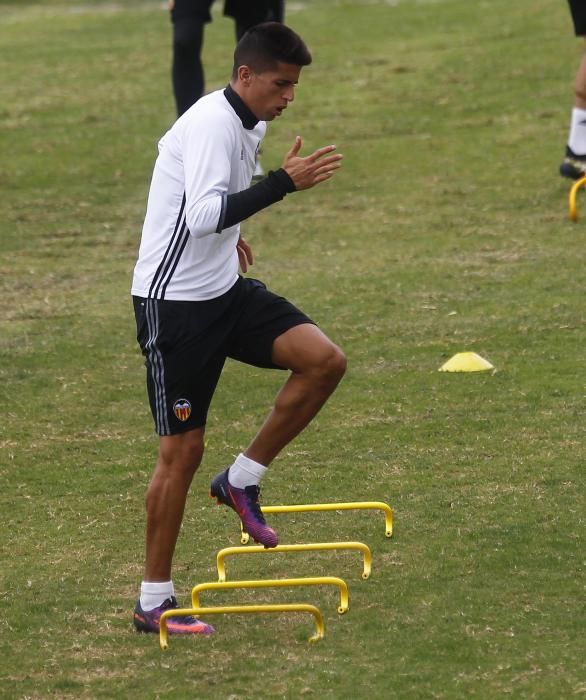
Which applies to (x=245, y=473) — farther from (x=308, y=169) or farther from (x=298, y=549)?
(x=308, y=169)

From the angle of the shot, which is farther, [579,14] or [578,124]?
[579,14]

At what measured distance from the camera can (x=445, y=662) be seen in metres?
5.20

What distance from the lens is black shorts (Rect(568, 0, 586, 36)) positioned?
11.7m

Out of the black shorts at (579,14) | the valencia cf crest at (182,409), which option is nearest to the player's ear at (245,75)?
the valencia cf crest at (182,409)

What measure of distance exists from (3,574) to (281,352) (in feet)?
4.80

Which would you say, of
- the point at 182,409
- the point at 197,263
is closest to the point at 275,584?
the point at 182,409

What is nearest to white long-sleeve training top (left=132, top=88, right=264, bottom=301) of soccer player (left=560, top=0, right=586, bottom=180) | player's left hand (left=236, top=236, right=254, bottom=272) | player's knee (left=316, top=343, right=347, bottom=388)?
player's knee (left=316, top=343, right=347, bottom=388)

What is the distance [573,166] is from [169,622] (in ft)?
23.9

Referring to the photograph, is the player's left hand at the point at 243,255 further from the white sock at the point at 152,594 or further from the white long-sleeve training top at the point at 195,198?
the white sock at the point at 152,594

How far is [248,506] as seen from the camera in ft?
19.8

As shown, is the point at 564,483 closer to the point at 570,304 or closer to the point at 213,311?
the point at 213,311

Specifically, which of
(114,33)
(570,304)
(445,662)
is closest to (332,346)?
(445,662)

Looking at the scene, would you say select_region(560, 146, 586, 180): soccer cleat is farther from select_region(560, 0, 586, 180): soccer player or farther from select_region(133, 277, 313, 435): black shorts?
select_region(133, 277, 313, 435): black shorts

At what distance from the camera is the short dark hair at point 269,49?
5.75 meters
